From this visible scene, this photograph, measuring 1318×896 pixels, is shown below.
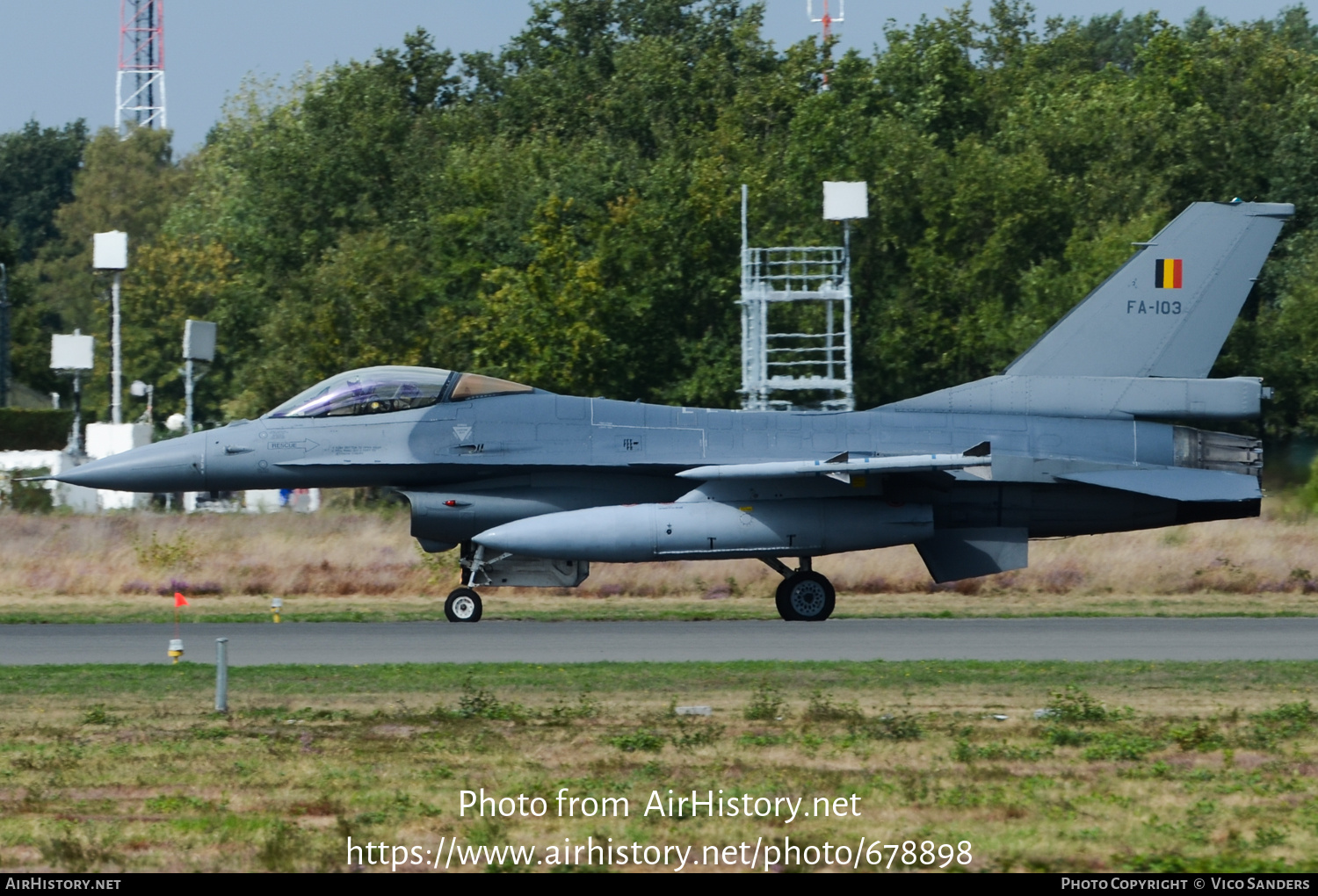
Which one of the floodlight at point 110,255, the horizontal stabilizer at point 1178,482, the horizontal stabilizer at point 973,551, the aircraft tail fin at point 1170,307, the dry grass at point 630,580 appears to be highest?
the floodlight at point 110,255

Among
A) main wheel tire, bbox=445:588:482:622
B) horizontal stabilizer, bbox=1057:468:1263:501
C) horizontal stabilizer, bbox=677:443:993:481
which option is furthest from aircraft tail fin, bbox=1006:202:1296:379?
main wheel tire, bbox=445:588:482:622

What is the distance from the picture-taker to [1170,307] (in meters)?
20.4

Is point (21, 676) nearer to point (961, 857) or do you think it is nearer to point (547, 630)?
point (547, 630)

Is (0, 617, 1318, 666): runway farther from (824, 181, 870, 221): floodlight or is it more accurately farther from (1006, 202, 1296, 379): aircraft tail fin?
(824, 181, 870, 221): floodlight

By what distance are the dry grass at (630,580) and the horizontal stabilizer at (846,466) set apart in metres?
2.32

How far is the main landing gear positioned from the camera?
20.0m

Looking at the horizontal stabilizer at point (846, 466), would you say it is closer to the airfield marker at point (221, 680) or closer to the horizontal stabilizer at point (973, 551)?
the horizontal stabilizer at point (973, 551)

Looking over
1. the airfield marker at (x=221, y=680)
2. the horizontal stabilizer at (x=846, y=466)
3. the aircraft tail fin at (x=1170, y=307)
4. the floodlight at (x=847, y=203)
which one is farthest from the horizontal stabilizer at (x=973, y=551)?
the floodlight at (x=847, y=203)

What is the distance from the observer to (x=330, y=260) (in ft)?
180

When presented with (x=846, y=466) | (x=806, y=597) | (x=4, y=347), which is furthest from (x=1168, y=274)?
(x=4, y=347)

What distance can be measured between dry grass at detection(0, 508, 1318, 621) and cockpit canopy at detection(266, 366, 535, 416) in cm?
278

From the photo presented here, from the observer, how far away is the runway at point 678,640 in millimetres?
15961

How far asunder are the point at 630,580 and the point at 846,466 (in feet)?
21.4
